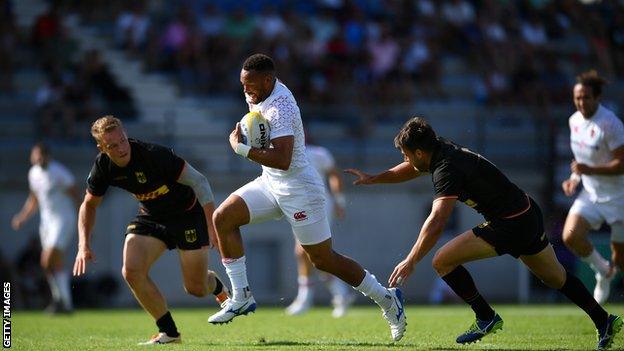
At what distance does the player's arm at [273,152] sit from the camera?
9.87 meters

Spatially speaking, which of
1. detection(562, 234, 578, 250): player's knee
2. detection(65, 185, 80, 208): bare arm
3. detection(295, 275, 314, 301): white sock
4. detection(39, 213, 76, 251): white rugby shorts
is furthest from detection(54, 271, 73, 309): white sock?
detection(562, 234, 578, 250): player's knee

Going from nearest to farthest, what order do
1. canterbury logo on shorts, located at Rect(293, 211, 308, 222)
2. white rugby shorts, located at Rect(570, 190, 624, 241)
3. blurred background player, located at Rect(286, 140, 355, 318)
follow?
canterbury logo on shorts, located at Rect(293, 211, 308, 222)
white rugby shorts, located at Rect(570, 190, 624, 241)
blurred background player, located at Rect(286, 140, 355, 318)

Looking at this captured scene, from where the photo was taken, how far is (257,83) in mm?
10164

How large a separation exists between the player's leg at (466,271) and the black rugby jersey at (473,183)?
0.29 m

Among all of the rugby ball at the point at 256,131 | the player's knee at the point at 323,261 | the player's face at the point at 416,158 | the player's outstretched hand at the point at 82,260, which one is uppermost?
the rugby ball at the point at 256,131

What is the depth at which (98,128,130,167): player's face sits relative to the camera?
10.3 metres

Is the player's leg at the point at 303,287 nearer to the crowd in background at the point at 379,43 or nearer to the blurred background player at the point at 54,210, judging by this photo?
the blurred background player at the point at 54,210

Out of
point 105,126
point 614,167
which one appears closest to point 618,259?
point 614,167

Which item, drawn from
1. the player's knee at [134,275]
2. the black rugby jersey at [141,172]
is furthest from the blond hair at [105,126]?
the player's knee at [134,275]

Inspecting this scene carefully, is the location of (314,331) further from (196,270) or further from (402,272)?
(402,272)

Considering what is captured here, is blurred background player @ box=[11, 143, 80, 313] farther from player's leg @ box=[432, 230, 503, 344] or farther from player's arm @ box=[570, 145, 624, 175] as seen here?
player's leg @ box=[432, 230, 503, 344]

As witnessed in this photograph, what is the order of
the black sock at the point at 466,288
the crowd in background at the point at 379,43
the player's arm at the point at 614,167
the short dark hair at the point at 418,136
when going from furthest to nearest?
the crowd in background at the point at 379,43 → the player's arm at the point at 614,167 → the black sock at the point at 466,288 → the short dark hair at the point at 418,136

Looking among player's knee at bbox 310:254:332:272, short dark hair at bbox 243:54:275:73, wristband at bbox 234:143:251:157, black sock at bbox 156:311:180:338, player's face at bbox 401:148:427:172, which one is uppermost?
short dark hair at bbox 243:54:275:73

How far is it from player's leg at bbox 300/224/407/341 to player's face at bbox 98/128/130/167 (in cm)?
168
